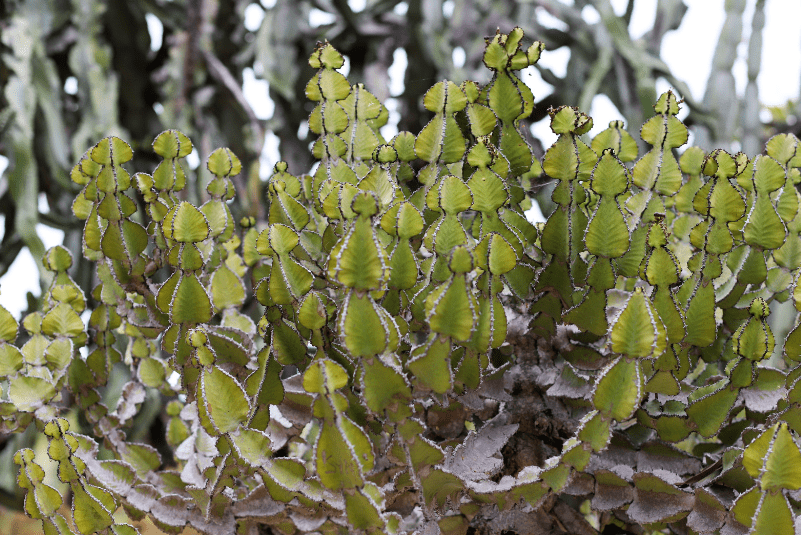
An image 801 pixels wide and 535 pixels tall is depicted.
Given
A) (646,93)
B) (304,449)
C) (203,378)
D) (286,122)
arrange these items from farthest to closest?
(286,122), (646,93), (304,449), (203,378)

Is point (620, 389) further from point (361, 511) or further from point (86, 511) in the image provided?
point (86, 511)

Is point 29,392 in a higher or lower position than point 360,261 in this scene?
lower

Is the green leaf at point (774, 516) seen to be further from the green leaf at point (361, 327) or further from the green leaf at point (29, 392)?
the green leaf at point (29, 392)

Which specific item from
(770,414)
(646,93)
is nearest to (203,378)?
(770,414)

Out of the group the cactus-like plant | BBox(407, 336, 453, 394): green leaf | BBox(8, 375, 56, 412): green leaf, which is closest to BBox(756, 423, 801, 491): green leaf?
the cactus-like plant

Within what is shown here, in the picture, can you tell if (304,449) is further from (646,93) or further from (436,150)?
(646,93)

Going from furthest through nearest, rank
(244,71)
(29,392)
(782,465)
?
(244,71), (29,392), (782,465)

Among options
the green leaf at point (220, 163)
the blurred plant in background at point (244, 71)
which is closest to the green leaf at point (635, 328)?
the green leaf at point (220, 163)

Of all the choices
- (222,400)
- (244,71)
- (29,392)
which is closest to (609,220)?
(222,400)

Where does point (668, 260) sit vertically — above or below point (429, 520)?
above
